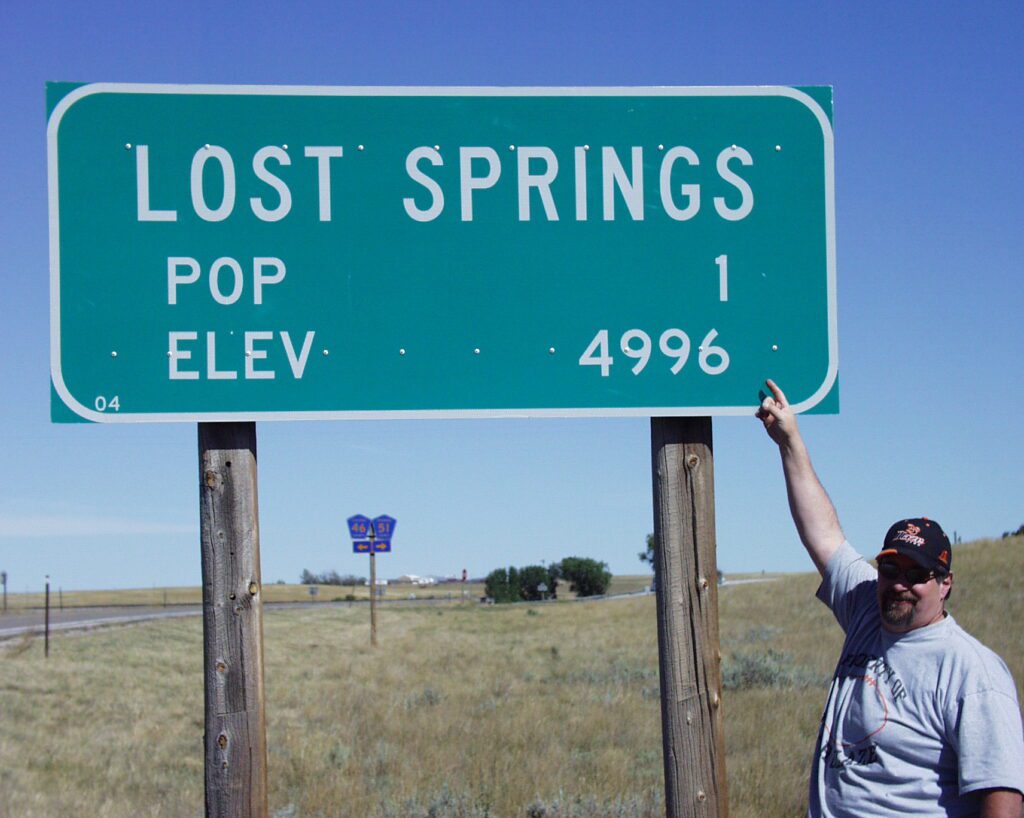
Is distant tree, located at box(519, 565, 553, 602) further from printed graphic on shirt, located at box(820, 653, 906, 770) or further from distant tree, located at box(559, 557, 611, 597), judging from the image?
printed graphic on shirt, located at box(820, 653, 906, 770)

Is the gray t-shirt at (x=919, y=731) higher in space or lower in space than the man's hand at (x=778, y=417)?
lower

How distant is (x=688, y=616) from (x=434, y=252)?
4.66 feet

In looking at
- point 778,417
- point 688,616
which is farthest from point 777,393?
point 688,616

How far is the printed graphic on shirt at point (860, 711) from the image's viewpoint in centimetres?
287

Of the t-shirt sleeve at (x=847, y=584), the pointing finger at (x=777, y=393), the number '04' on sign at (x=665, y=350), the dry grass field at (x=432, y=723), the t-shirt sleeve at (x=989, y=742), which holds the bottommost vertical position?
the dry grass field at (x=432, y=723)

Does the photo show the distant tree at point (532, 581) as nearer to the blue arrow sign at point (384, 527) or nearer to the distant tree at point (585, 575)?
the distant tree at point (585, 575)

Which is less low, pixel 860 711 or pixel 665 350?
A: pixel 665 350

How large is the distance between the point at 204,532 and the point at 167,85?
56.7 inches

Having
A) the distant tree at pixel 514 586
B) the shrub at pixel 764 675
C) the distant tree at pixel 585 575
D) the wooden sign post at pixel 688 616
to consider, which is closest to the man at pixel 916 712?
the wooden sign post at pixel 688 616

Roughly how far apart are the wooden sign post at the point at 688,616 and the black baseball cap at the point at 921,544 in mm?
583

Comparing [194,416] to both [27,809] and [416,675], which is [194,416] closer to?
[27,809]

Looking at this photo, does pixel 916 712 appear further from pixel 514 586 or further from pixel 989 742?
pixel 514 586

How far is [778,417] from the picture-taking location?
3332 mm

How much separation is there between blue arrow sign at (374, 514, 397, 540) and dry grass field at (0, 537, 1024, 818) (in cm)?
331
